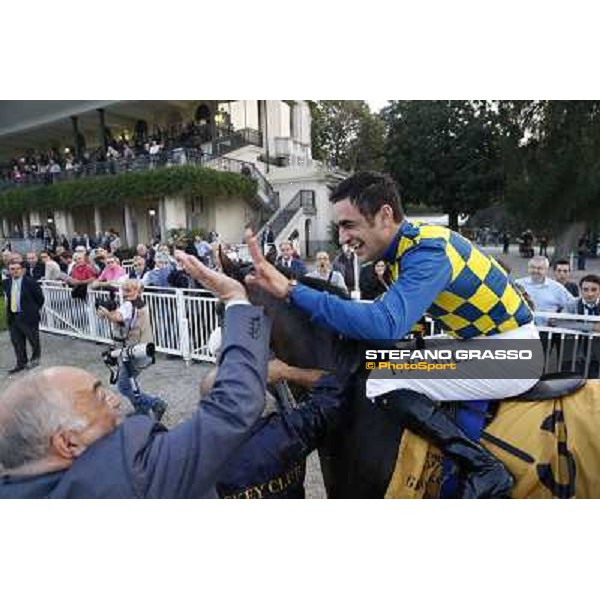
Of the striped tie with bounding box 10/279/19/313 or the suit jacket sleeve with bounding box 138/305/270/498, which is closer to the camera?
the suit jacket sleeve with bounding box 138/305/270/498

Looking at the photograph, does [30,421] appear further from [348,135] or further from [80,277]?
[80,277]

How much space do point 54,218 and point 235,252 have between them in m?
3.33

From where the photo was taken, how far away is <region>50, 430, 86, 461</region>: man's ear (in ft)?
2.63

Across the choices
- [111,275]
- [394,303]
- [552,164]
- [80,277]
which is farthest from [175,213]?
[552,164]

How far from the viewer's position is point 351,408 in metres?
1.25

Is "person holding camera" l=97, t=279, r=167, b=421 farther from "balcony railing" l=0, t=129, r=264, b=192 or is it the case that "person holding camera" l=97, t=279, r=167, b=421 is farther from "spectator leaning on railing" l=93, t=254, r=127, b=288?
"balcony railing" l=0, t=129, r=264, b=192

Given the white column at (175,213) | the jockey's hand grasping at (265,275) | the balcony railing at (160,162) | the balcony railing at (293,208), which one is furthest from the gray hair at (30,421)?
the white column at (175,213)

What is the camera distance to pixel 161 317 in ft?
14.2

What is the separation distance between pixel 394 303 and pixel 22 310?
397 centimetres

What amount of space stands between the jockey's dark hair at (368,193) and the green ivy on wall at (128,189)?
144 cm

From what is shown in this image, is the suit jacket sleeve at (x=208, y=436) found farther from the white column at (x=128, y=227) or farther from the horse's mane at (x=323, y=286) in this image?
the white column at (x=128, y=227)

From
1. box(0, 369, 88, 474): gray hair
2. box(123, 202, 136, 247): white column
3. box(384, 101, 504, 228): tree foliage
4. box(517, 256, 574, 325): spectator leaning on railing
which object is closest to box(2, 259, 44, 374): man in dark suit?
box(123, 202, 136, 247): white column

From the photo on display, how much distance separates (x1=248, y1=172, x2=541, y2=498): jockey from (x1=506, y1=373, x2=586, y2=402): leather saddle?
0.02 meters

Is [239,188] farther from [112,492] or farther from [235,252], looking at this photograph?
[112,492]
